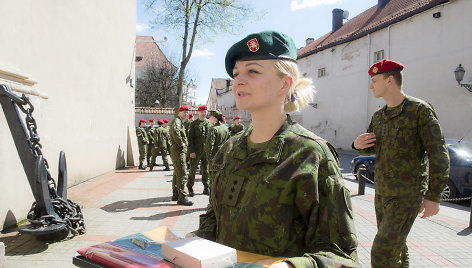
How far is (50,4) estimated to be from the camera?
6.66 m

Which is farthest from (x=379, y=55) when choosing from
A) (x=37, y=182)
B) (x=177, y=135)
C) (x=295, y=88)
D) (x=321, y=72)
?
(x=295, y=88)

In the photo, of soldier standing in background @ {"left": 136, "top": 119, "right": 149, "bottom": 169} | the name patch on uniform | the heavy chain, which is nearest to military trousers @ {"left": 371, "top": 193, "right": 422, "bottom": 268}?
the name patch on uniform

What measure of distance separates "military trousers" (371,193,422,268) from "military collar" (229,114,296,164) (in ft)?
5.23

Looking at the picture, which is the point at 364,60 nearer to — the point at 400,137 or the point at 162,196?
the point at 162,196

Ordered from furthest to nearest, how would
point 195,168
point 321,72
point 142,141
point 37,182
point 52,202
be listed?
point 321,72, point 142,141, point 195,168, point 52,202, point 37,182

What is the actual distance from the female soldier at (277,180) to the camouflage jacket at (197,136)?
6.50 m

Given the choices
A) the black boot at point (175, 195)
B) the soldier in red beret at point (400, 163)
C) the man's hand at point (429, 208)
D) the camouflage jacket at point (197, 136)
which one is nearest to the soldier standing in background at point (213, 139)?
the camouflage jacket at point (197, 136)

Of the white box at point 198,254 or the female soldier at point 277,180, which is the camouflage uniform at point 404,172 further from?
the white box at point 198,254

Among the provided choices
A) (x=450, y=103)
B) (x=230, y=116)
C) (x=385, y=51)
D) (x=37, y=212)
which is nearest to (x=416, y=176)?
(x=37, y=212)

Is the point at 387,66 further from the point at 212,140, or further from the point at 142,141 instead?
the point at 142,141

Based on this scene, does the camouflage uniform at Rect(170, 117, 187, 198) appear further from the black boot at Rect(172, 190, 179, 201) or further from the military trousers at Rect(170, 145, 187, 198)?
the black boot at Rect(172, 190, 179, 201)

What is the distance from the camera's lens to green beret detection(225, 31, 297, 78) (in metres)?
1.53

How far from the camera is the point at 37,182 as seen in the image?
4.06 metres

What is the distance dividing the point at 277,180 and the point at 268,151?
0.14m
